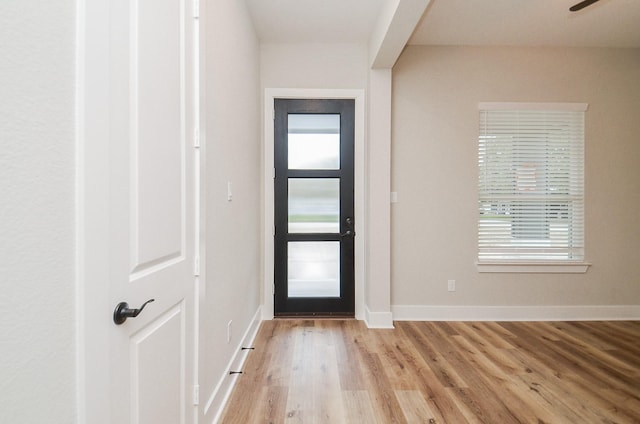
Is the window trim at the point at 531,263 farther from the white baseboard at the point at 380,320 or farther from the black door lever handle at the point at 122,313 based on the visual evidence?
the black door lever handle at the point at 122,313

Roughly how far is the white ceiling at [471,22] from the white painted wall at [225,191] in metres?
0.38

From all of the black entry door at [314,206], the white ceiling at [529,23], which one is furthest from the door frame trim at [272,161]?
the white ceiling at [529,23]

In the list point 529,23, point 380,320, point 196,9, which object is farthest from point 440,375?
point 529,23

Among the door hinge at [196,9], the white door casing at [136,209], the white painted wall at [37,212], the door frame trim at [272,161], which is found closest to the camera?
the white painted wall at [37,212]

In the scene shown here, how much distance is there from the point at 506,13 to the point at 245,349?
381 cm

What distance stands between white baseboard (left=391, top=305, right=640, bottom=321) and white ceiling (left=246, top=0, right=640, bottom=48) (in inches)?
115

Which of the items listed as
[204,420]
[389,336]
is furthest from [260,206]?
[204,420]

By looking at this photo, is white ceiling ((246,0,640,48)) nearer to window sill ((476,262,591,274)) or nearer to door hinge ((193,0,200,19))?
door hinge ((193,0,200,19))

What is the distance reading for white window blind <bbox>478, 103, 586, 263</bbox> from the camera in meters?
3.33

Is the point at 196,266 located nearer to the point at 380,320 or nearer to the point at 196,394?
the point at 196,394

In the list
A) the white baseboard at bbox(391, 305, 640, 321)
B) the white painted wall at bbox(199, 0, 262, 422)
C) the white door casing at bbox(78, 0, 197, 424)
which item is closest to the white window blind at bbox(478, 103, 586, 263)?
the white baseboard at bbox(391, 305, 640, 321)

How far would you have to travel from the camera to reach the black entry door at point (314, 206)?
3334 millimetres

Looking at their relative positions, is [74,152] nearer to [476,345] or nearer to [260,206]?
[260,206]

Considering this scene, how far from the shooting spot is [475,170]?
10.9 feet
